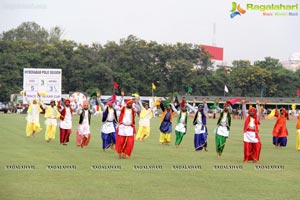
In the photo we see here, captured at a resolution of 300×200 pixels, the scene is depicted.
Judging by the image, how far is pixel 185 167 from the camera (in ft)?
51.2

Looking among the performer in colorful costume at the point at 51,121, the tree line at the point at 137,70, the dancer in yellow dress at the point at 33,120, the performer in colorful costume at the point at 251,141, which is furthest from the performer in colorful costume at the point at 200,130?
the tree line at the point at 137,70

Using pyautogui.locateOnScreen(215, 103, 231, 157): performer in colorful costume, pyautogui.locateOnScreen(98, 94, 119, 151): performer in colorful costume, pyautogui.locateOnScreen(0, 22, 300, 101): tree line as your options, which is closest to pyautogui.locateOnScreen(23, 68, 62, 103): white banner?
pyautogui.locateOnScreen(98, 94, 119, 151): performer in colorful costume

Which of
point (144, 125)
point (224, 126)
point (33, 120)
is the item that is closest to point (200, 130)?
point (224, 126)

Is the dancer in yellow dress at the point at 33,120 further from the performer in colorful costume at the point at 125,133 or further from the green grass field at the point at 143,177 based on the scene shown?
the performer in colorful costume at the point at 125,133

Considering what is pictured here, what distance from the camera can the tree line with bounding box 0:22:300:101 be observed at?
258 feet

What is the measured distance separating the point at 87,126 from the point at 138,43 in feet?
204

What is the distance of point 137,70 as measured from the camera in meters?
81.5

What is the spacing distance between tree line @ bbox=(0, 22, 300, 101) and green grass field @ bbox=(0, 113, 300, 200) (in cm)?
5736

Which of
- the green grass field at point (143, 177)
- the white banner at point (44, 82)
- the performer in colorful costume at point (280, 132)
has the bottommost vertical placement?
the green grass field at point (143, 177)

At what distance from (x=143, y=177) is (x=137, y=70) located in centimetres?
6828

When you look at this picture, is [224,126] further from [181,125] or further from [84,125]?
[84,125]

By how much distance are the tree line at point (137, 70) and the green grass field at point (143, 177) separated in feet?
188

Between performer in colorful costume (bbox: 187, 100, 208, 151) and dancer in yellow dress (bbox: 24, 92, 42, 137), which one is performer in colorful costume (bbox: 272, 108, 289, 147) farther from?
dancer in yellow dress (bbox: 24, 92, 42, 137)

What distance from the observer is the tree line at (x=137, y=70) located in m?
78.5
